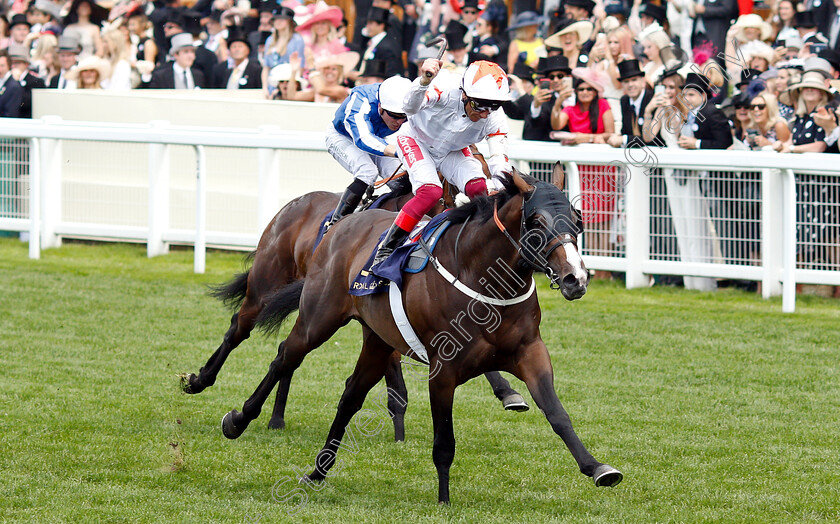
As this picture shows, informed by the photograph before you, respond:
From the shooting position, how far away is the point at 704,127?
972 cm

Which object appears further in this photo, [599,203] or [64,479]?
[599,203]

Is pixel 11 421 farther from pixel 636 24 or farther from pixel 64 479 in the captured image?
pixel 636 24

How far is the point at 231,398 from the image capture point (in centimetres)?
721

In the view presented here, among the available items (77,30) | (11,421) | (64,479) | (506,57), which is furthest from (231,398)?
(77,30)

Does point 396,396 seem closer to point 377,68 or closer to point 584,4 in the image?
point 377,68

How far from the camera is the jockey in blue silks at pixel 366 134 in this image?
6.80 meters

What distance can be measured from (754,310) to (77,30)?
9758mm

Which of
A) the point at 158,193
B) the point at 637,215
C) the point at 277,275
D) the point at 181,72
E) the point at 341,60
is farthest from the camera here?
the point at 181,72

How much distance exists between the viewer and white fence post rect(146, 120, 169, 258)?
37.6ft

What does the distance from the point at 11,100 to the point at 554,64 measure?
6.33m

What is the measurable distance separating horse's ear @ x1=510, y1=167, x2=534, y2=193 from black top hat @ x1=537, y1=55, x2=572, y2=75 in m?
5.73

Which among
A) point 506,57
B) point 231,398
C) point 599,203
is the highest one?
point 506,57

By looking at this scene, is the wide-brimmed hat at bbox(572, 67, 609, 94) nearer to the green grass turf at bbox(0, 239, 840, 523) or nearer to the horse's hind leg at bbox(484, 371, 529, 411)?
the green grass turf at bbox(0, 239, 840, 523)

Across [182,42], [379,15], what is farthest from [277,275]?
[182,42]
